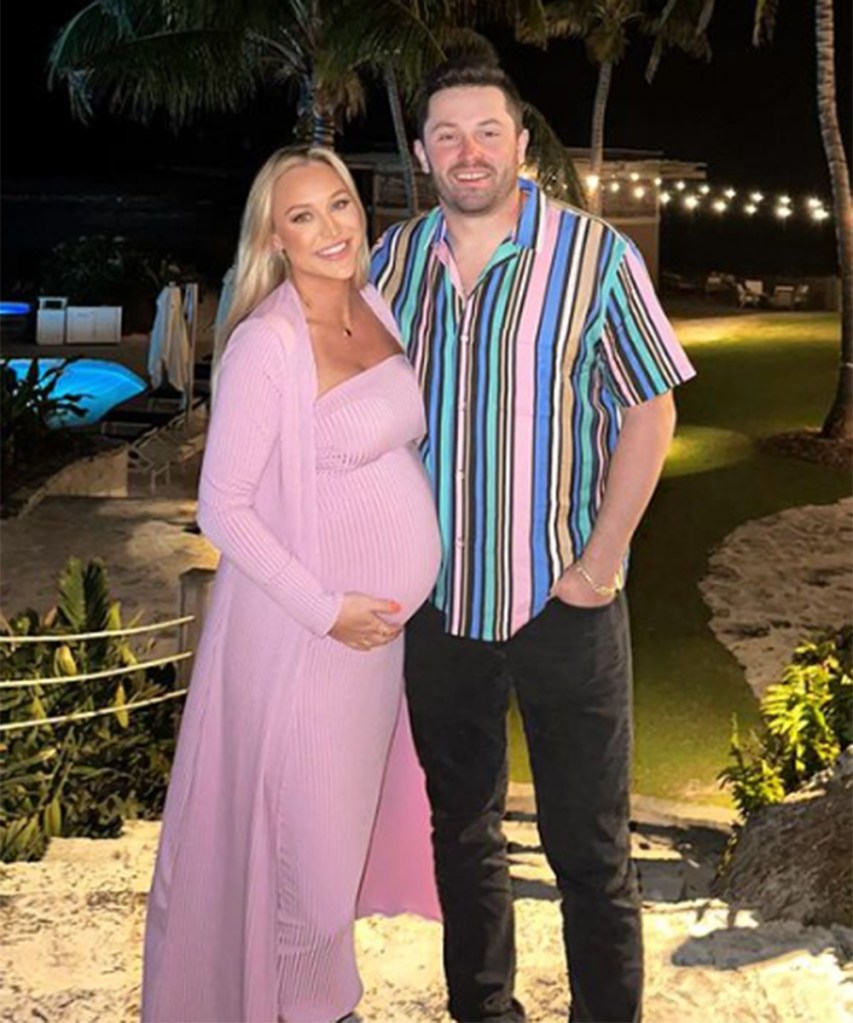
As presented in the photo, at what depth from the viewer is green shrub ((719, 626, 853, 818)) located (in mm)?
6258

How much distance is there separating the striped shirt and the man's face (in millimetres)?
95

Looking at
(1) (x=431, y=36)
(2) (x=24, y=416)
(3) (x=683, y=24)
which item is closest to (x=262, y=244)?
(2) (x=24, y=416)

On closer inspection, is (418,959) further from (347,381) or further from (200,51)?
(200,51)

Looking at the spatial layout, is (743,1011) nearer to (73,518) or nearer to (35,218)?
(73,518)

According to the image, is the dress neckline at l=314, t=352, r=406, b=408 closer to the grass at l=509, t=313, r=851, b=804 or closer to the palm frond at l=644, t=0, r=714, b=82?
→ the grass at l=509, t=313, r=851, b=804

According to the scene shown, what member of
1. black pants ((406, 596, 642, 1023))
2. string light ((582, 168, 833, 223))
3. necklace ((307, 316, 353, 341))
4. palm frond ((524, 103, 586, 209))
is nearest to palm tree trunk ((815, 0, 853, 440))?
palm frond ((524, 103, 586, 209))

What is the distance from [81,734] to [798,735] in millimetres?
3081

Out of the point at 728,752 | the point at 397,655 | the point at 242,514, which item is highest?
the point at 242,514

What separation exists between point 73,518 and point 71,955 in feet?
30.7

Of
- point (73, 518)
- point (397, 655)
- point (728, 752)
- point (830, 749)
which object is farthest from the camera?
point (73, 518)

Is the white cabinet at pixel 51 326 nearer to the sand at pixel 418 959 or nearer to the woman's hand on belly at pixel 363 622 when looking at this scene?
the sand at pixel 418 959

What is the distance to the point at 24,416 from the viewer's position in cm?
1436

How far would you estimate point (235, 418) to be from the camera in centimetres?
293

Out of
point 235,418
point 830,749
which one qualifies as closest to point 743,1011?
point 235,418
